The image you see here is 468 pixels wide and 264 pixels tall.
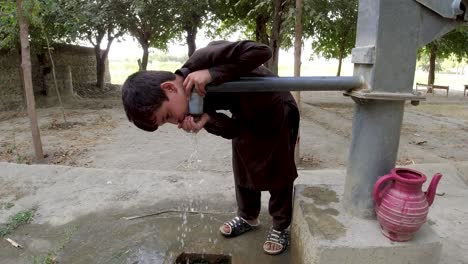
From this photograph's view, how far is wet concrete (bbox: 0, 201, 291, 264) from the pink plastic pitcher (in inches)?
28.4

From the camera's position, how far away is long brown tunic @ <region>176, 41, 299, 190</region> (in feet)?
5.19

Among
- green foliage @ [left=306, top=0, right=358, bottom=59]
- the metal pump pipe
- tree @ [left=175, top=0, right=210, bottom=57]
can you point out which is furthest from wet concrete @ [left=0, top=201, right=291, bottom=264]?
tree @ [left=175, top=0, right=210, bottom=57]

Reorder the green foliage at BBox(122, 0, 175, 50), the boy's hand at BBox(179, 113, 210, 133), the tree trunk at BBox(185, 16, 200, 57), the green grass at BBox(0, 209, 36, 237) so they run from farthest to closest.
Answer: the tree trunk at BBox(185, 16, 200, 57), the green foliage at BBox(122, 0, 175, 50), the green grass at BBox(0, 209, 36, 237), the boy's hand at BBox(179, 113, 210, 133)

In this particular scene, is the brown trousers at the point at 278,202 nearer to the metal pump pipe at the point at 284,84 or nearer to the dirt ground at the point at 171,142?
the metal pump pipe at the point at 284,84

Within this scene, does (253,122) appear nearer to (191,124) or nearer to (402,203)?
(191,124)

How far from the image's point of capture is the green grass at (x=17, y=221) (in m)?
2.50

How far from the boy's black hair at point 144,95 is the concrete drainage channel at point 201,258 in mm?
935

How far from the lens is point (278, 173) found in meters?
2.04

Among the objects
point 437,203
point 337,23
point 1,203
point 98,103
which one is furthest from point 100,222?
point 98,103

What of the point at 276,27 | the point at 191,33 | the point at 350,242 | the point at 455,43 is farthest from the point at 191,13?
the point at 455,43

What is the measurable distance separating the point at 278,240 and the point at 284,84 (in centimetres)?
100

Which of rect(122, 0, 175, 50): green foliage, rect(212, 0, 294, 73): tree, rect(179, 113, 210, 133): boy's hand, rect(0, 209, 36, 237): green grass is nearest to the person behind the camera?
rect(179, 113, 210, 133): boy's hand

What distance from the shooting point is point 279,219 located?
7.18ft

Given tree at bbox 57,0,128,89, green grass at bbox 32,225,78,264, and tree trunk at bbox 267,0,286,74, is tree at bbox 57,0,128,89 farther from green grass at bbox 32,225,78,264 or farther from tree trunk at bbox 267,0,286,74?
green grass at bbox 32,225,78,264
